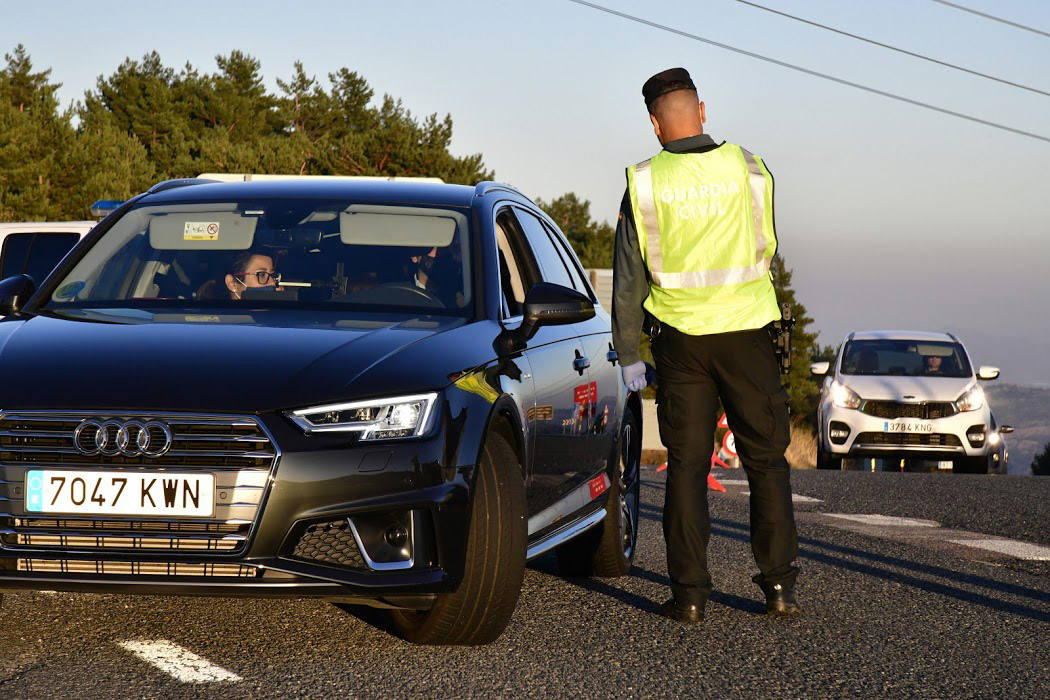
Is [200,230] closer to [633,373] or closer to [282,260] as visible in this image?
[282,260]

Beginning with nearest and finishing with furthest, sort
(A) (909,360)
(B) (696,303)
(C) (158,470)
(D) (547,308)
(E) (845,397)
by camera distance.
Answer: (C) (158,470)
(D) (547,308)
(B) (696,303)
(E) (845,397)
(A) (909,360)

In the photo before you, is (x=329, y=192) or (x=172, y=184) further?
(x=172, y=184)

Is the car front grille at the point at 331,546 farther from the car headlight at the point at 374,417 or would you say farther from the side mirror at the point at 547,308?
the side mirror at the point at 547,308

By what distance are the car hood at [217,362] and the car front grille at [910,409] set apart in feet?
50.6

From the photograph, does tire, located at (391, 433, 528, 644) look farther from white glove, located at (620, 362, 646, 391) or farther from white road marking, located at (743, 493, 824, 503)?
white road marking, located at (743, 493, 824, 503)

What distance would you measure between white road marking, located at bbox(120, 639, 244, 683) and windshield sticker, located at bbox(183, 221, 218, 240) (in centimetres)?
174

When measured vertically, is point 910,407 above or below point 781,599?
below

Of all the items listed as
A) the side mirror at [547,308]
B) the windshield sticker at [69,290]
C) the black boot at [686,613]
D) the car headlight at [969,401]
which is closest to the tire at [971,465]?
the car headlight at [969,401]

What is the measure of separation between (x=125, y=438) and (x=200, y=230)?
192 cm

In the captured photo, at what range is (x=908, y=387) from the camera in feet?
66.1

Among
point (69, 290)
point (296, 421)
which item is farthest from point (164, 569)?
point (69, 290)

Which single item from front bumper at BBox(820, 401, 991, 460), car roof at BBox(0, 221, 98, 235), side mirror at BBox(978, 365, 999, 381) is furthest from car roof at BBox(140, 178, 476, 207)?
side mirror at BBox(978, 365, 999, 381)

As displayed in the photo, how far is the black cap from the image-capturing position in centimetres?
607

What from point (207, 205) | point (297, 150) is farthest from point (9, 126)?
point (207, 205)
